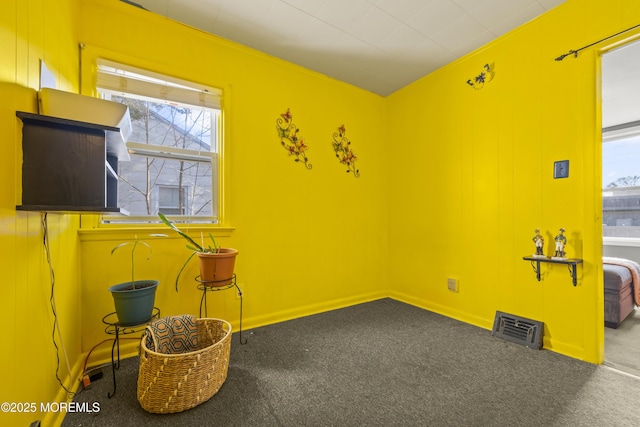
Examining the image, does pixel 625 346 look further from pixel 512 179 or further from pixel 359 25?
pixel 359 25

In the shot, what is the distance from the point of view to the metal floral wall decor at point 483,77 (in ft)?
7.49

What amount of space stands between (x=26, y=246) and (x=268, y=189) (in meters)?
1.59

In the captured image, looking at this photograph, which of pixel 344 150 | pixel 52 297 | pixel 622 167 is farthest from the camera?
pixel 622 167

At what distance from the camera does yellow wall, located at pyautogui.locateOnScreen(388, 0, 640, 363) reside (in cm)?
177

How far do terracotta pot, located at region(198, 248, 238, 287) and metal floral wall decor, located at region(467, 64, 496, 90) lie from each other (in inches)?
95.0

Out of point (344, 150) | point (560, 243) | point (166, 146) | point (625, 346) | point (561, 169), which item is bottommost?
point (625, 346)

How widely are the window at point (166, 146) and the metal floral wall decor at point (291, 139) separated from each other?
1.79 feet

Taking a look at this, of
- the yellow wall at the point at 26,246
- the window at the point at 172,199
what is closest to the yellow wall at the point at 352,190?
the yellow wall at the point at 26,246

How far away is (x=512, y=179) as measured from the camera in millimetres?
2150

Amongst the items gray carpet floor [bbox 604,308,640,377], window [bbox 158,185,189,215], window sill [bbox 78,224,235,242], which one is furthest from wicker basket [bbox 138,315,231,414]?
gray carpet floor [bbox 604,308,640,377]

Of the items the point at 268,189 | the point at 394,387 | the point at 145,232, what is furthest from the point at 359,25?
the point at 394,387

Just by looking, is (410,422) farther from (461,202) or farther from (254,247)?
(461,202)

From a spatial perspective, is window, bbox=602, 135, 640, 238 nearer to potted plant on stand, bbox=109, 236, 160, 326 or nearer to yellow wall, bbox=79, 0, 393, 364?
yellow wall, bbox=79, 0, 393, 364

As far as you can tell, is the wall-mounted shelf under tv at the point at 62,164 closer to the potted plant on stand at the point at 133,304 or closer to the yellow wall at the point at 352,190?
the yellow wall at the point at 352,190
